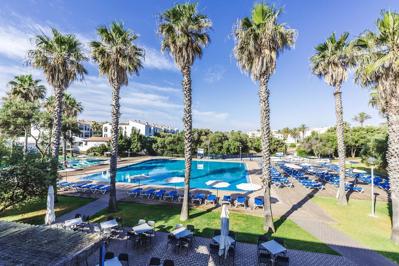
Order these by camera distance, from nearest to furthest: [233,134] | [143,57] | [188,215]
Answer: [188,215] → [143,57] → [233,134]

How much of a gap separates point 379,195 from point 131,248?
22.3 meters

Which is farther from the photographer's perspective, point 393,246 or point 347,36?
point 347,36

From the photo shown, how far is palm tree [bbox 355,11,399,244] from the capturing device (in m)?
10.2

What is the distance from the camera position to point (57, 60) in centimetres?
1473

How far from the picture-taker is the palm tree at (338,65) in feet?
52.6

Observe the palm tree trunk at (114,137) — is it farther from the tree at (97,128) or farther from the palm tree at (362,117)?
the palm tree at (362,117)

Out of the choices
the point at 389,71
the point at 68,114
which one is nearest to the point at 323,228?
the point at 389,71

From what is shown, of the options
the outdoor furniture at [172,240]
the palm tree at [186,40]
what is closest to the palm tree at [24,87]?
the palm tree at [186,40]

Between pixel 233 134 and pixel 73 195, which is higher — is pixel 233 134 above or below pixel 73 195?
above

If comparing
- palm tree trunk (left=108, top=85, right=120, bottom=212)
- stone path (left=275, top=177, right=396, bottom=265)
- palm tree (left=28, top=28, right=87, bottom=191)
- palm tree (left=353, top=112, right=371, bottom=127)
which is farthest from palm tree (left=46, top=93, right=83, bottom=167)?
palm tree (left=353, top=112, right=371, bottom=127)

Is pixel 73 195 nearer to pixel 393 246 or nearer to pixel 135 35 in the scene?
pixel 135 35

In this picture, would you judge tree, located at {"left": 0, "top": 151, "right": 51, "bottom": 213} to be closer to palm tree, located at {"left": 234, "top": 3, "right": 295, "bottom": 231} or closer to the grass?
palm tree, located at {"left": 234, "top": 3, "right": 295, "bottom": 231}

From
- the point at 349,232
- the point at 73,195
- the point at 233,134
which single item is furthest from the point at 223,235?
the point at 233,134

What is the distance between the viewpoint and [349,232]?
12.0 m
